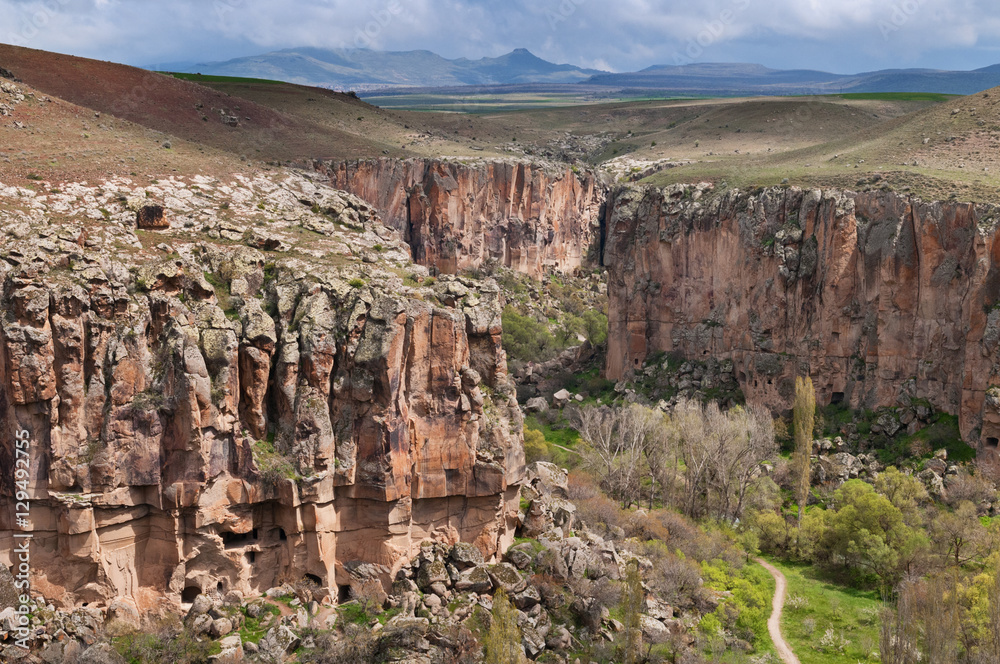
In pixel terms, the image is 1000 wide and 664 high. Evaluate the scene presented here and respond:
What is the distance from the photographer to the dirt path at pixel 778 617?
144 feet

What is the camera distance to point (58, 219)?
137ft

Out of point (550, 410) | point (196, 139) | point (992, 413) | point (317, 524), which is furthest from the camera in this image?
point (550, 410)

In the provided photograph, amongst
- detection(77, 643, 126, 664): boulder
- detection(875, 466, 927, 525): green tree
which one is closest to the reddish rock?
detection(77, 643, 126, 664): boulder

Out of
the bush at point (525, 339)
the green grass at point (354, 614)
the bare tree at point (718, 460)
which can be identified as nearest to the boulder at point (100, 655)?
the green grass at point (354, 614)

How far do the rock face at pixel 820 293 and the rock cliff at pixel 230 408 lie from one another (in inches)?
1485

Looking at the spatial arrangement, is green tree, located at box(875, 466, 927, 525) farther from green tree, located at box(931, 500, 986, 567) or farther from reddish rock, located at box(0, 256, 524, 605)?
reddish rock, located at box(0, 256, 524, 605)

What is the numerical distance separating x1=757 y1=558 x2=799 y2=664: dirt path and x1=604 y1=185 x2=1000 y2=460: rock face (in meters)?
18.7

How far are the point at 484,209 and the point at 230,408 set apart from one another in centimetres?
6929

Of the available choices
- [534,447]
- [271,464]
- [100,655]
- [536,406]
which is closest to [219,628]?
[100,655]

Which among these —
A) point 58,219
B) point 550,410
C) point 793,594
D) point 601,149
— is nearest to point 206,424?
point 58,219

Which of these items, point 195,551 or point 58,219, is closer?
point 195,551

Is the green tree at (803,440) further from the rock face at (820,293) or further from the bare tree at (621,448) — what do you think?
the rock face at (820,293)

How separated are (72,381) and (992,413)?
53.5m

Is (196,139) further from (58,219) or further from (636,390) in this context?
(636,390)
